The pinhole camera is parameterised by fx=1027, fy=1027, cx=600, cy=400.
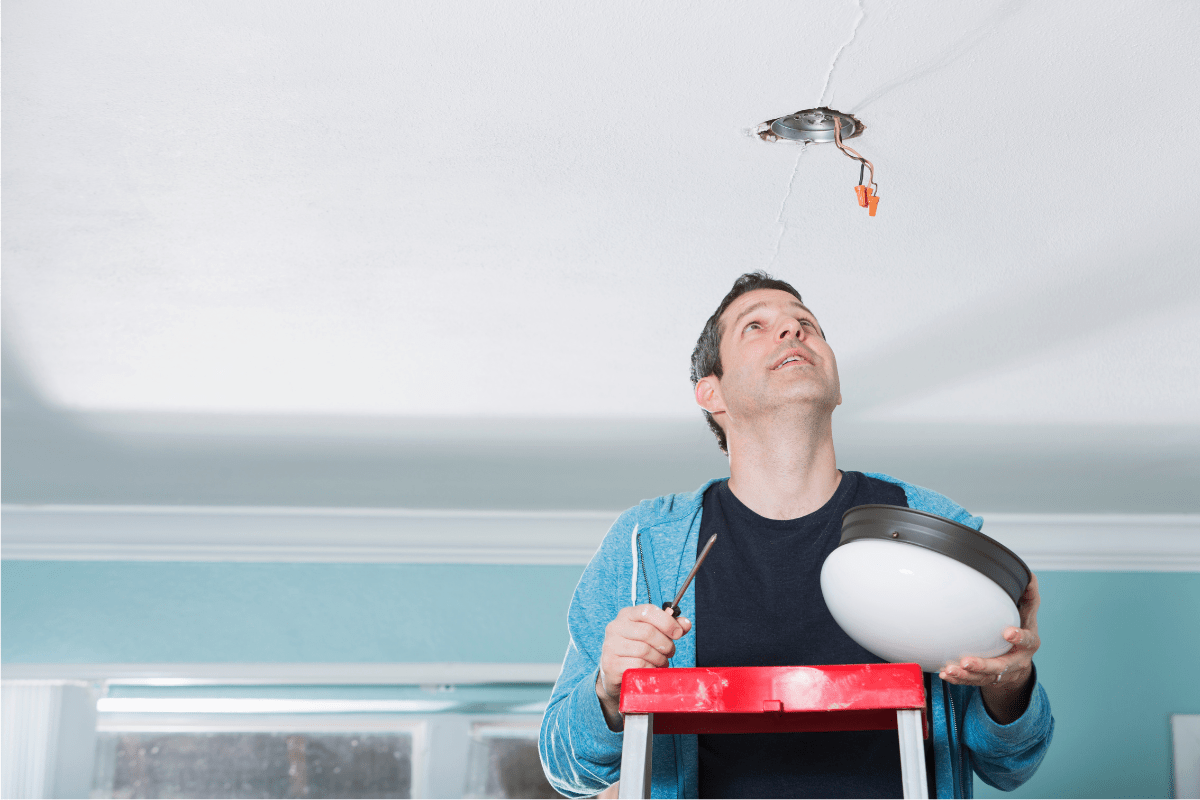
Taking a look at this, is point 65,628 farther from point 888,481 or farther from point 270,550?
point 888,481

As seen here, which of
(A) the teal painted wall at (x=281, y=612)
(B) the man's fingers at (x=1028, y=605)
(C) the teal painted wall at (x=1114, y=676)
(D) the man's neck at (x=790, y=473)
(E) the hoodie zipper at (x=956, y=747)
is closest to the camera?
(B) the man's fingers at (x=1028, y=605)

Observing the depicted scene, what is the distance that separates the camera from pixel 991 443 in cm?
266

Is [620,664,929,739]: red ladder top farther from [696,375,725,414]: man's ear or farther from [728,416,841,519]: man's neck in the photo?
[696,375,725,414]: man's ear

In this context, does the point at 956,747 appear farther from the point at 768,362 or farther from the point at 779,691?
the point at 768,362

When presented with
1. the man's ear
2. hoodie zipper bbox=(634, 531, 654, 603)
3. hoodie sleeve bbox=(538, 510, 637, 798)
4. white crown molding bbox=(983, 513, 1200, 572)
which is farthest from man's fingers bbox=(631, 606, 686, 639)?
white crown molding bbox=(983, 513, 1200, 572)

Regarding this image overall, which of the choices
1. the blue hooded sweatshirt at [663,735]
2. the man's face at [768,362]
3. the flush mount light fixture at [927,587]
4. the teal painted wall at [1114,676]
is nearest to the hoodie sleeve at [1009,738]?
the blue hooded sweatshirt at [663,735]

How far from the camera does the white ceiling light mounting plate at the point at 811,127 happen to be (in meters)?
1.36

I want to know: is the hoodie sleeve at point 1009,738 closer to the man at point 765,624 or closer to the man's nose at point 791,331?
the man at point 765,624

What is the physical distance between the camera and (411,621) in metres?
3.39

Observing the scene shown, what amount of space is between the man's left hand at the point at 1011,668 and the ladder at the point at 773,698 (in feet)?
0.16

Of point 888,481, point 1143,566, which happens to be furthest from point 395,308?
point 1143,566

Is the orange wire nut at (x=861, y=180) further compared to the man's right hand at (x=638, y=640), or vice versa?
the orange wire nut at (x=861, y=180)

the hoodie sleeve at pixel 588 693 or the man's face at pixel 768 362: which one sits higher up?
the man's face at pixel 768 362

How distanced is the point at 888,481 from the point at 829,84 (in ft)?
1.64
